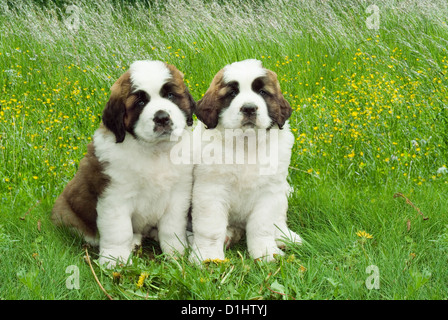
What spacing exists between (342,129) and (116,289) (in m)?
2.67

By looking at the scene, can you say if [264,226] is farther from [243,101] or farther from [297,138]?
[297,138]

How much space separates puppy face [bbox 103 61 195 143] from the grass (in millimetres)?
824

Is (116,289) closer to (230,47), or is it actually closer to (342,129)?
(342,129)

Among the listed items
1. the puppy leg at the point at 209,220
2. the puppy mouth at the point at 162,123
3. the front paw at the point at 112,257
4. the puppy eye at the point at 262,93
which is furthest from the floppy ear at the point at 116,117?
the puppy eye at the point at 262,93

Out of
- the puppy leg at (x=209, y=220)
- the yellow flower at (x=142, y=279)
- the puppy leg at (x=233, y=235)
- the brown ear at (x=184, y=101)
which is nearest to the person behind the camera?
the yellow flower at (x=142, y=279)

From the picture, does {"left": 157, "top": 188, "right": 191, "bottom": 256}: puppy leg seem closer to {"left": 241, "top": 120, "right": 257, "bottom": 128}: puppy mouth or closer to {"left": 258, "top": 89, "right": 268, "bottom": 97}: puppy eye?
{"left": 241, "top": 120, "right": 257, "bottom": 128}: puppy mouth

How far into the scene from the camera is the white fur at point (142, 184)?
11.6 feet

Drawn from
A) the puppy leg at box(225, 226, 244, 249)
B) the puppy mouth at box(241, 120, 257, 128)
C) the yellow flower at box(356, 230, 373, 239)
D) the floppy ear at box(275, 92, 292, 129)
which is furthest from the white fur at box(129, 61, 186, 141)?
the yellow flower at box(356, 230, 373, 239)

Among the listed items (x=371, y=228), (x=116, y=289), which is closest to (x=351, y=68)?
(x=371, y=228)

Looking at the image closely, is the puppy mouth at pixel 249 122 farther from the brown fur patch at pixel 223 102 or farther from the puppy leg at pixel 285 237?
the puppy leg at pixel 285 237

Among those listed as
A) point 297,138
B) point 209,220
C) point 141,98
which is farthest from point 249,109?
point 297,138

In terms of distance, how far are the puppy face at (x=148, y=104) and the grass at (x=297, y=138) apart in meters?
0.82

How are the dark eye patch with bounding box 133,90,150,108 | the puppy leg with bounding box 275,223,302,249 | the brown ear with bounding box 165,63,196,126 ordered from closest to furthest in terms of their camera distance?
the dark eye patch with bounding box 133,90,150,108 < the brown ear with bounding box 165,63,196,126 < the puppy leg with bounding box 275,223,302,249

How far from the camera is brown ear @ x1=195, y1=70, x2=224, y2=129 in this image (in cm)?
364
